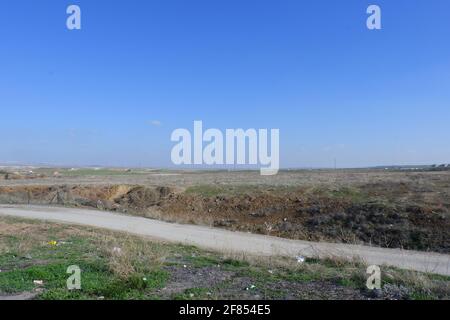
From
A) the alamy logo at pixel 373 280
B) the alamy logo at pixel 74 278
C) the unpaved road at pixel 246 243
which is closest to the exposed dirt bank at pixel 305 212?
the unpaved road at pixel 246 243

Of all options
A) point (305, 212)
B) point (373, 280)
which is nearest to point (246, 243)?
point (305, 212)

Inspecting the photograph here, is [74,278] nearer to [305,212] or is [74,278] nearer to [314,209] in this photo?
[305,212]

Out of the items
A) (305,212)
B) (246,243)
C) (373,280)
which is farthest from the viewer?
(305,212)

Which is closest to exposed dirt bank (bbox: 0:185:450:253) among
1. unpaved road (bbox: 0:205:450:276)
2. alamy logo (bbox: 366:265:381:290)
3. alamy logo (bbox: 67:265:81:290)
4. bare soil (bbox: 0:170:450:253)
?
bare soil (bbox: 0:170:450:253)

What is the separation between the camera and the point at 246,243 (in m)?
17.0

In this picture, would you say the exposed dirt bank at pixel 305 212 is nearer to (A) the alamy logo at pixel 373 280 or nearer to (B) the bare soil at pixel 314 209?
(B) the bare soil at pixel 314 209

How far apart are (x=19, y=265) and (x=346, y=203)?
759 inches

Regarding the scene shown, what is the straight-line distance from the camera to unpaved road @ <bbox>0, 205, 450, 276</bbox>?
13.2 metres

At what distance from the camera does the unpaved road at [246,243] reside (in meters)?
13.2

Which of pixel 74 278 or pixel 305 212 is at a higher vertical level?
pixel 74 278

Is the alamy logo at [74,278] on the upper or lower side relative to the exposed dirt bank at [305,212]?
upper

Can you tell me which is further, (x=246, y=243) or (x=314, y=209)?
(x=314, y=209)
